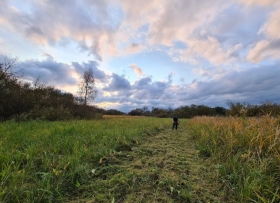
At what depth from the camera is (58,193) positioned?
2.65 meters

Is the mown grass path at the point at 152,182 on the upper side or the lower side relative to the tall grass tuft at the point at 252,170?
lower

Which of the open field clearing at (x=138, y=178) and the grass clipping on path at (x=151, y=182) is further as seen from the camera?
the grass clipping on path at (x=151, y=182)

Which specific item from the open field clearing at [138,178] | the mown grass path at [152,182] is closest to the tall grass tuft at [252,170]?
the open field clearing at [138,178]

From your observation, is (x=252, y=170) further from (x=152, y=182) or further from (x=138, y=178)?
(x=138, y=178)

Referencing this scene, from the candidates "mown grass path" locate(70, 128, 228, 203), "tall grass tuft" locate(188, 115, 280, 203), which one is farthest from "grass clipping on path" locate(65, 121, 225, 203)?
"tall grass tuft" locate(188, 115, 280, 203)

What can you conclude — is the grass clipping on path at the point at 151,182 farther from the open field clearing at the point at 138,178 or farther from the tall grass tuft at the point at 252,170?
the tall grass tuft at the point at 252,170

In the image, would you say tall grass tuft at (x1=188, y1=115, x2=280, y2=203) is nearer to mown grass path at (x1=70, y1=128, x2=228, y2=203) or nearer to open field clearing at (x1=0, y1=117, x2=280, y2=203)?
open field clearing at (x1=0, y1=117, x2=280, y2=203)

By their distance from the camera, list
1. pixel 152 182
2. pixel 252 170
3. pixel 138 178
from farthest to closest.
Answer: pixel 138 178
pixel 152 182
pixel 252 170

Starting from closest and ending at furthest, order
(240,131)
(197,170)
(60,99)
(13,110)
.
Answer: (197,170), (240,131), (13,110), (60,99)

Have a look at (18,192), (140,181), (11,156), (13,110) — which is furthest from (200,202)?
(13,110)

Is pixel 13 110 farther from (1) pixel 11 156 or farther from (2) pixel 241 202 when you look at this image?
(2) pixel 241 202

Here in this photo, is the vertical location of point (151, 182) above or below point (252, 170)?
below

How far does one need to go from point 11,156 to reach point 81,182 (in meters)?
1.91

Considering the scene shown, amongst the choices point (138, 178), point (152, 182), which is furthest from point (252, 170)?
point (138, 178)
